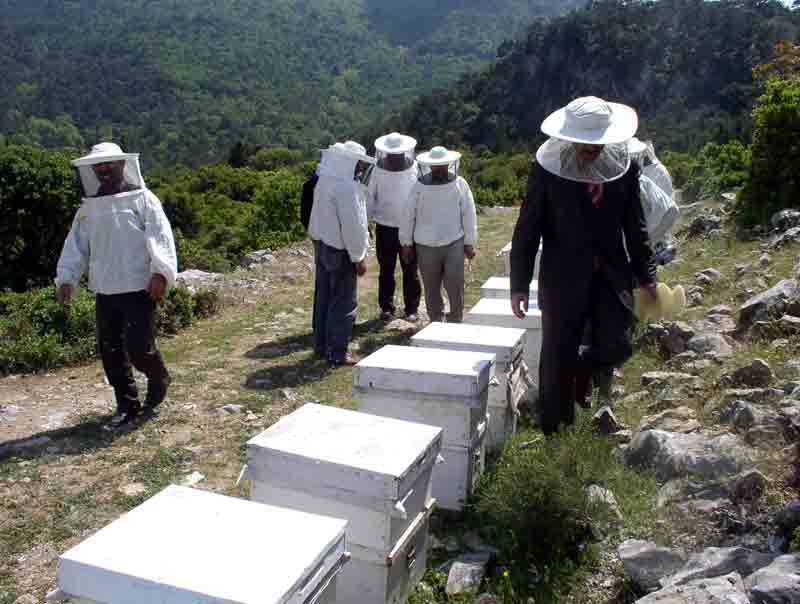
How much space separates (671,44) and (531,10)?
111 m

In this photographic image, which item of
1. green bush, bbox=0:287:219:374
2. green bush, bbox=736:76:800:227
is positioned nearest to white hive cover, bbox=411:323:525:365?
green bush, bbox=0:287:219:374

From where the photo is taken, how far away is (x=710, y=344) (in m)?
5.45

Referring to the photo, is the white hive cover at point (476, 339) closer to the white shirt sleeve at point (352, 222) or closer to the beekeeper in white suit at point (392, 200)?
the white shirt sleeve at point (352, 222)

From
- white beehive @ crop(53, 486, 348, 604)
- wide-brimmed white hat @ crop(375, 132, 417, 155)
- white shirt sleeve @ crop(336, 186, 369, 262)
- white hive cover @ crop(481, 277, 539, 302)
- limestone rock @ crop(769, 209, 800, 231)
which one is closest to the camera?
white beehive @ crop(53, 486, 348, 604)

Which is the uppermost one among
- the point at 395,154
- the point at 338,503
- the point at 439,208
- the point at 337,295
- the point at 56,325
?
the point at 395,154

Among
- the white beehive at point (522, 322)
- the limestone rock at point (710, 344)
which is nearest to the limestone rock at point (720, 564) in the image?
the white beehive at point (522, 322)

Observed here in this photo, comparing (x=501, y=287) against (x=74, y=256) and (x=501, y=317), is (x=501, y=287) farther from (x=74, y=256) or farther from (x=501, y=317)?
(x=74, y=256)

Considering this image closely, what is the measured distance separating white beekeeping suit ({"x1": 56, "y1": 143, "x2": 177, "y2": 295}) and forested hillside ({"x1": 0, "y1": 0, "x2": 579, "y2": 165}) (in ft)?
246

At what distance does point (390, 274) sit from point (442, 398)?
489 cm

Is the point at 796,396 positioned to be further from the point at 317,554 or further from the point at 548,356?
the point at 317,554

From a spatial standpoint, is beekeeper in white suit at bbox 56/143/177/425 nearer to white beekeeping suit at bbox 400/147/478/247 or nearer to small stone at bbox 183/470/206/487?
small stone at bbox 183/470/206/487

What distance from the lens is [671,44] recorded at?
6122 centimetres

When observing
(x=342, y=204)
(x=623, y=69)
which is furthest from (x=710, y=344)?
(x=623, y=69)

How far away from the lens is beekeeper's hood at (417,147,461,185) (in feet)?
23.5
